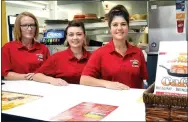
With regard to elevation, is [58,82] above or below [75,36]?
below

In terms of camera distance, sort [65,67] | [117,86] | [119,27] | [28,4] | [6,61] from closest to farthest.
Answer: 1. [117,86]
2. [119,27]
3. [65,67]
4. [6,61]
5. [28,4]

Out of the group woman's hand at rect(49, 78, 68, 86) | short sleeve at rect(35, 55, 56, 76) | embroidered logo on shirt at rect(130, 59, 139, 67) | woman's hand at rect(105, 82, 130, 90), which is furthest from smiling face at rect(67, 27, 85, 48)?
woman's hand at rect(105, 82, 130, 90)

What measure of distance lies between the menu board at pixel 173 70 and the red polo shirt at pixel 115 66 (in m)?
1.05

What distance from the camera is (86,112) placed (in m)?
1.39

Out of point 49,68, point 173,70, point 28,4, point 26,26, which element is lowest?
point 49,68

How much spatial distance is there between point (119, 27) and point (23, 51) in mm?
1250

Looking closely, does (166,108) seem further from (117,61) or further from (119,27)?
(119,27)

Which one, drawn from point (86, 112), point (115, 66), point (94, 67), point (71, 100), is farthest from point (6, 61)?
point (86, 112)

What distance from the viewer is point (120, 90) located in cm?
192

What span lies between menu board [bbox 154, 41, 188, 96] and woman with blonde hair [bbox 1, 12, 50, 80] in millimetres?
1935

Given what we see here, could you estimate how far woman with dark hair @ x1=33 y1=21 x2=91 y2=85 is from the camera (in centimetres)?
259

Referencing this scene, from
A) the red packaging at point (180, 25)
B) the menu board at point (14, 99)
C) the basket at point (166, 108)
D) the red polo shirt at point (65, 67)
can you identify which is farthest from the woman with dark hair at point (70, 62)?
the red packaging at point (180, 25)

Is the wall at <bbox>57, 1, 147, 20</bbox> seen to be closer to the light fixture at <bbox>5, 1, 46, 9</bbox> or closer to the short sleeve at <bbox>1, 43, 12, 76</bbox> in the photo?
the light fixture at <bbox>5, 1, 46, 9</bbox>

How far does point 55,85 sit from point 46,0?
15.6 ft
